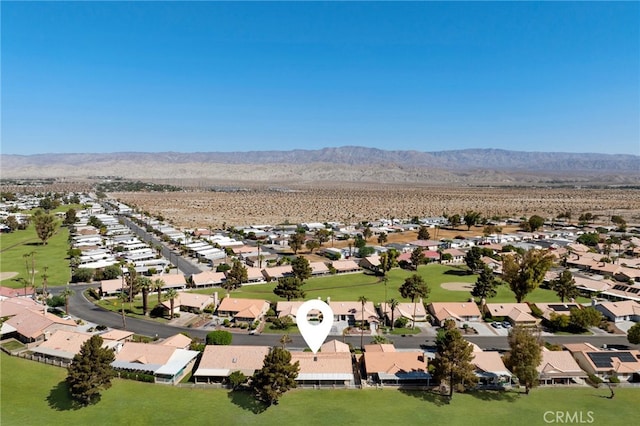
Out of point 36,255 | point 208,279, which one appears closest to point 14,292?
point 208,279

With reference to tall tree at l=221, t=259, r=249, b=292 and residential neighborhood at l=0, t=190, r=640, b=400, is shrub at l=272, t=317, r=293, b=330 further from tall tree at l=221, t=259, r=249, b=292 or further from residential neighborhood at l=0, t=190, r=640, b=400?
tall tree at l=221, t=259, r=249, b=292

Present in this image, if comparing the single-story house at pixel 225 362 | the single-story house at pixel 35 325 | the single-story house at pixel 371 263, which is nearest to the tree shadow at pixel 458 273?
the single-story house at pixel 371 263

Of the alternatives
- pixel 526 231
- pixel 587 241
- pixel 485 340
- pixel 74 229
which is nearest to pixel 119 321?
pixel 485 340

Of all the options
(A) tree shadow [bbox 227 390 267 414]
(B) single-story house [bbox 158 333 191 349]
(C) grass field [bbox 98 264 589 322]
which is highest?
(B) single-story house [bbox 158 333 191 349]

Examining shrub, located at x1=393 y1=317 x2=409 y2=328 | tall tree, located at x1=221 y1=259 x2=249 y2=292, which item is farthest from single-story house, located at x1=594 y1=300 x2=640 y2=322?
tall tree, located at x1=221 y1=259 x2=249 y2=292

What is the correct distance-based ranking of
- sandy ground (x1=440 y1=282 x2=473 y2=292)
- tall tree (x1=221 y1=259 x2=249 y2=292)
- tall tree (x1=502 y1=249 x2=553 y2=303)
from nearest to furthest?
1. tall tree (x1=502 y1=249 x2=553 y2=303)
2. tall tree (x1=221 y1=259 x2=249 y2=292)
3. sandy ground (x1=440 y1=282 x2=473 y2=292)

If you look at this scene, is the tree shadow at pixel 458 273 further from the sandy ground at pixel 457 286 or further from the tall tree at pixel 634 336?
the tall tree at pixel 634 336
